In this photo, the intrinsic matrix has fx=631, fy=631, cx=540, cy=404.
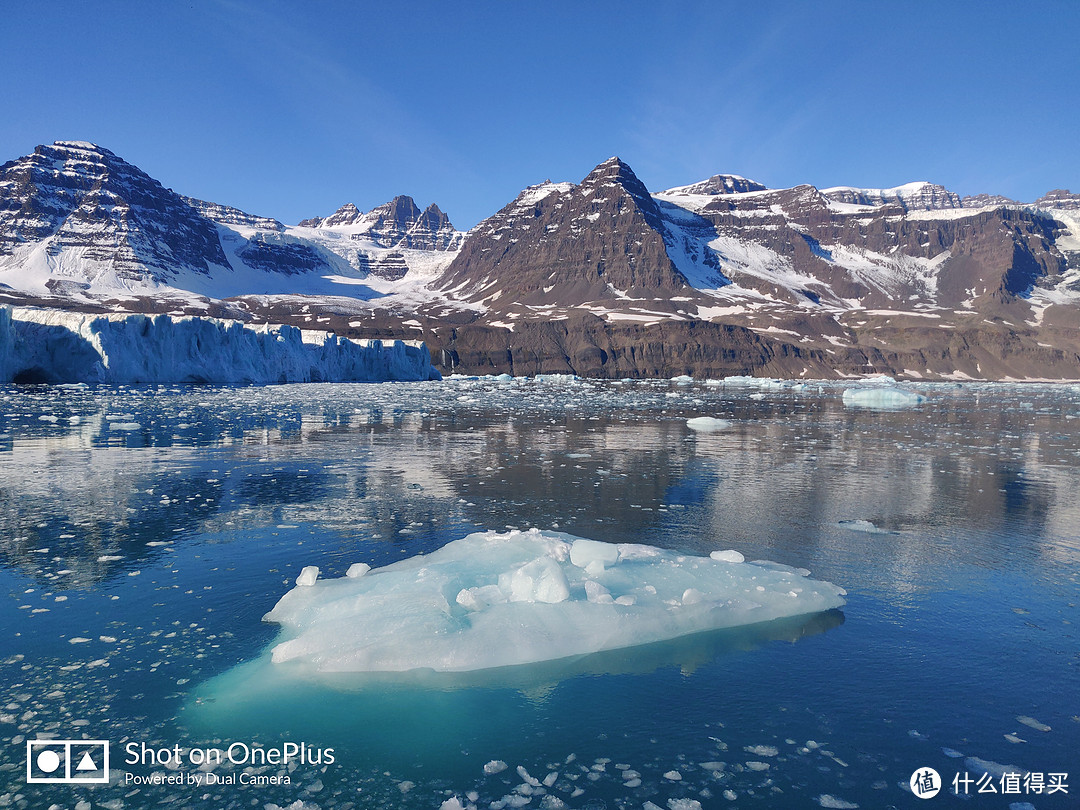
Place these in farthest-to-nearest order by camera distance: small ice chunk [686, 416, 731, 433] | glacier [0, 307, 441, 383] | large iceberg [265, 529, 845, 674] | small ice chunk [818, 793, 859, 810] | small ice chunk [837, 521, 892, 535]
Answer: glacier [0, 307, 441, 383], small ice chunk [686, 416, 731, 433], small ice chunk [837, 521, 892, 535], large iceberg [265, 529, 845, 674], small ice chunk [818, 793, 859, 810]

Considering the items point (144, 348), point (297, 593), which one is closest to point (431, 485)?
point (297, 593)

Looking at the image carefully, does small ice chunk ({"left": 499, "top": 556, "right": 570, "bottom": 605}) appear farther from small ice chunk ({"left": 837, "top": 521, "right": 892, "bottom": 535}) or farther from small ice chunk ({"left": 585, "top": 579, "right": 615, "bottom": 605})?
small ice chunk ({"left": 837, "top": 521, "right": 892, "bottom": 535})

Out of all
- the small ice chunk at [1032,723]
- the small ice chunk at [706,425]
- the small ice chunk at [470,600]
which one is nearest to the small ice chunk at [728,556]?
the small ice chunk at [470,600]

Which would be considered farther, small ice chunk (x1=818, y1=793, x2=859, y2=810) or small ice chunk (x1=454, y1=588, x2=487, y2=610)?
small ice chunk (x1=454, y1=588, x2=487, y2=610)

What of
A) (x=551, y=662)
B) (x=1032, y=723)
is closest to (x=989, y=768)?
(x=1032, y=723)

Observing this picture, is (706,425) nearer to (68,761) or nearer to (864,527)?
(864,527)

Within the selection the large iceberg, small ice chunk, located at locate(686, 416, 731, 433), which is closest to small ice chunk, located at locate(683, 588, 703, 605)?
the large iceberg

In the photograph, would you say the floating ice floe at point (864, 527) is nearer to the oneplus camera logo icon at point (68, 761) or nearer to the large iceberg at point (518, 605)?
the large iceberg at point (518, 605)
